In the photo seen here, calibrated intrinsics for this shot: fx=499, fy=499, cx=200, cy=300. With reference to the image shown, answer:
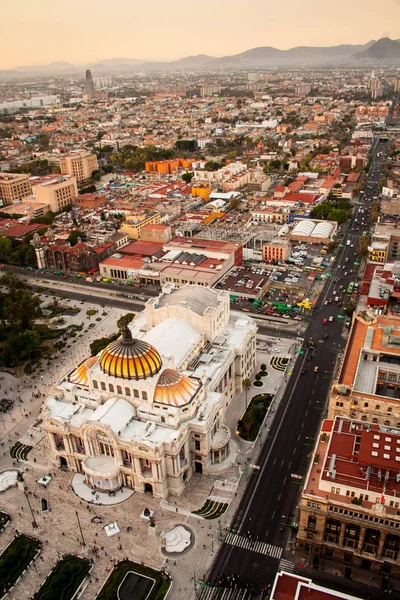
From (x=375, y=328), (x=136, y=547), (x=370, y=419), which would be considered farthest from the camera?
(x=375, y=328)

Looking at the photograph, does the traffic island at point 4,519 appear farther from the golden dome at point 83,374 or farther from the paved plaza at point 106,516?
the golden dome at point 83,374

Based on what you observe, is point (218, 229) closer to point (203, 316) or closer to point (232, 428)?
point (203, 316)

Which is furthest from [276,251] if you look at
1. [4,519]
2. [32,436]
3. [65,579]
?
[65,579]

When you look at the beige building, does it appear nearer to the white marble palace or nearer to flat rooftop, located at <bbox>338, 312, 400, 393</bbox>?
the white marble palace

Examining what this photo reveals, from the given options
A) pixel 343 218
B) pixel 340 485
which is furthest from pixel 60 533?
pixel 343 218

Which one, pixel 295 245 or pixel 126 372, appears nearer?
pixel 126 372

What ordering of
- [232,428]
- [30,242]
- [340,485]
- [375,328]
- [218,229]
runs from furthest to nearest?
[218,229] → [30,242] → [375,328] → [232,428] → [340,485]

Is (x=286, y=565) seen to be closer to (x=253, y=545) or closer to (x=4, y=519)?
(x=253, y=545)
